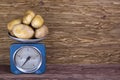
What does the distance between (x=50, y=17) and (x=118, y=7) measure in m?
0.35

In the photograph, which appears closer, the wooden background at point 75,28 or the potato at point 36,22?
the potato at point 36,22

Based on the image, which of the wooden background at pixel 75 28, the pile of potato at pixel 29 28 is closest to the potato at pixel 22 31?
the pile of potato at pixel 29 28

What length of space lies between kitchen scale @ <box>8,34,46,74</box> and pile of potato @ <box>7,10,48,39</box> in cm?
2

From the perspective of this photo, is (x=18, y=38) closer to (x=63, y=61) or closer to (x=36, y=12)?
(x=36, y=12)

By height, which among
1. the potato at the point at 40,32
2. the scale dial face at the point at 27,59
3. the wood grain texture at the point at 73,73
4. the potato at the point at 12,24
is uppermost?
the potato at the point at 12,24

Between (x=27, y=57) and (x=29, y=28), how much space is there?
0.14 meters

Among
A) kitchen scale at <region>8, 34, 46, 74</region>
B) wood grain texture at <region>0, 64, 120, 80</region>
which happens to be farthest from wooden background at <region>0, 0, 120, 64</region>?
kitchen scale at <region>8, 34, 46, 74</region>

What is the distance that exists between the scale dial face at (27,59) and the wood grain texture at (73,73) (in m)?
0.03

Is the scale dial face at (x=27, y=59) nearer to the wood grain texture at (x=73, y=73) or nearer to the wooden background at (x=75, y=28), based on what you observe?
the wood grain texture at (x=73, y=73)

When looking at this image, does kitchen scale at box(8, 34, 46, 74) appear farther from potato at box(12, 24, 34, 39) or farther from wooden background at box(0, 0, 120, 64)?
wooden background at box(0, 0, 120, 64)

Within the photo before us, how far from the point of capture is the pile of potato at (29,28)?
122 cm

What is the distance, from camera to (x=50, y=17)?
1390 millimetres

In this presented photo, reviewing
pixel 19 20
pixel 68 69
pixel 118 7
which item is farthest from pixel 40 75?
pixel 118 7

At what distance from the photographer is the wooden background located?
1373mm
